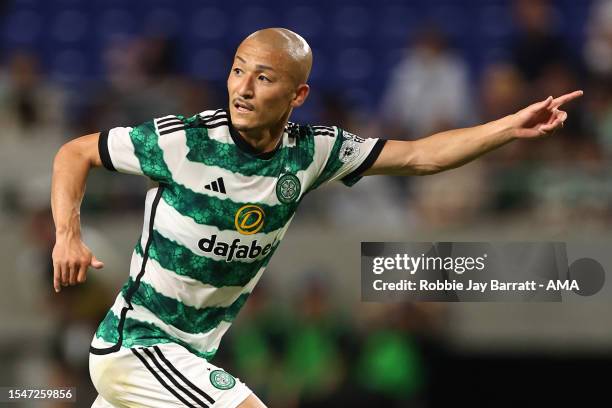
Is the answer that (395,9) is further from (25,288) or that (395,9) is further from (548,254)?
(548,254)

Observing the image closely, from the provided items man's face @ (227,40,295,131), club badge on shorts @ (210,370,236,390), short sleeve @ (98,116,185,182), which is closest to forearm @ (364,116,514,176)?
man's face @ (227,40,295,131)

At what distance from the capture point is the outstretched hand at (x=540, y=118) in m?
5.40

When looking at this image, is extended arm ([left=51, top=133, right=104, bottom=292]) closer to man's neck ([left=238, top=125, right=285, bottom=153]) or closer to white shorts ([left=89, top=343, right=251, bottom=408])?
white shorts ([left=89, top=343, right=251, bottom=408])

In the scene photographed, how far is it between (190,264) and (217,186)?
341 mm

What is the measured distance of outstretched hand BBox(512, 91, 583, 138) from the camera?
5.40 meters

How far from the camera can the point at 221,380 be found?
4.98 metres

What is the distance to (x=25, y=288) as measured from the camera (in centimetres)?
1045

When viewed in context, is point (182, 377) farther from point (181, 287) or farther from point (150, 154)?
point (150, 154)

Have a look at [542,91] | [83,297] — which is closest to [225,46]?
[542,91]

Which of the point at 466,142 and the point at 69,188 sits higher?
the point at 466,142

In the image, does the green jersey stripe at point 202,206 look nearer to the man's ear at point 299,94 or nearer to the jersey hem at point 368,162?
the man's ear at point 299,94

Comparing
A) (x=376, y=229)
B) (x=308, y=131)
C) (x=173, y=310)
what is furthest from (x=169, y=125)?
(x=376, y=229)

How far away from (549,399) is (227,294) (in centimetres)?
569

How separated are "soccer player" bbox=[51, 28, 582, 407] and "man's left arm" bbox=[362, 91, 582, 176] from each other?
19.5 inches
